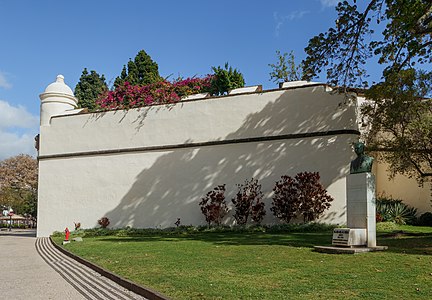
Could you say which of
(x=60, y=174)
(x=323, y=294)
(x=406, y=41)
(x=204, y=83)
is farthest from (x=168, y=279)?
(x=204, y=83)

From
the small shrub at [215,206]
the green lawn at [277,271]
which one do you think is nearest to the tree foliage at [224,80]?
the small shrub at [215,206]

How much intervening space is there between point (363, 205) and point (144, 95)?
13.2 m

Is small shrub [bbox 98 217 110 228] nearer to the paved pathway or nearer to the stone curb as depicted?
the paved pathway

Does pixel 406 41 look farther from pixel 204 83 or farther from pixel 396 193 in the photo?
pixel 204 83

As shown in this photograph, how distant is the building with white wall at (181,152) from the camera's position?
649 inches

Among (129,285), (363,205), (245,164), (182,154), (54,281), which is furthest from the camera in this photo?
(182,154)

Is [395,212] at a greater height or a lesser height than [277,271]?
greater

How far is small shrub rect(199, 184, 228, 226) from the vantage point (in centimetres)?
1716

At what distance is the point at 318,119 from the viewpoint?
16547 mm

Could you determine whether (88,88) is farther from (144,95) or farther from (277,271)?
(277,271)

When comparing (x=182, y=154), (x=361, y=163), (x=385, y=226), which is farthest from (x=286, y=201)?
(x=361, y=163)

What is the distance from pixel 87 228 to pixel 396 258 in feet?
49.8

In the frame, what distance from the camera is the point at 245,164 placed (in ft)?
57.2

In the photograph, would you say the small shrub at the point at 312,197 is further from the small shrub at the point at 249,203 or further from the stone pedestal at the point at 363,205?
the stone pedestal at the point at 363,205
